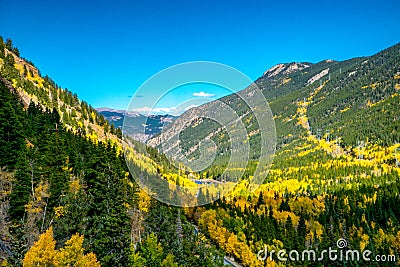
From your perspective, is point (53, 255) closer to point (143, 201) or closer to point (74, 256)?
point (74, 256)

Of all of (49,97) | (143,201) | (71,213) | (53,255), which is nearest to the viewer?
(53,255)

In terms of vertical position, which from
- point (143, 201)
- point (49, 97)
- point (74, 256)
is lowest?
point (74, 256)

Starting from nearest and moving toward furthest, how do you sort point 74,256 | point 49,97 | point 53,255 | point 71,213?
point 53,255
point 74,256
point 71,213
point 49,97

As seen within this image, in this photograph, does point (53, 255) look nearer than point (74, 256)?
Yes

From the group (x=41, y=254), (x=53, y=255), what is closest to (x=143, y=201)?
(x=53, y=255)

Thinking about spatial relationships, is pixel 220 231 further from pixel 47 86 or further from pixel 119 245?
pixel 47 86

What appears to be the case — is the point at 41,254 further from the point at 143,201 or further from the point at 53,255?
the point at 143,201

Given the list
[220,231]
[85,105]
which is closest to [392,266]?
[220,231]

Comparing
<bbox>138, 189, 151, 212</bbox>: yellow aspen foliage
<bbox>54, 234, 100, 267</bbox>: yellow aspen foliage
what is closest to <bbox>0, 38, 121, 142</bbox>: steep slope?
<bbox>138, 189, 151, 212</bbox>: yellow aspen foliage

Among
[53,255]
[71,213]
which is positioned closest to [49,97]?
[71,213]

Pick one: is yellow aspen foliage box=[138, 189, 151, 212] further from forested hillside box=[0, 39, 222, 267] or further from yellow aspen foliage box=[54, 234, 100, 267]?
yellow aspen foliage box=[54, 234, 100, 267]

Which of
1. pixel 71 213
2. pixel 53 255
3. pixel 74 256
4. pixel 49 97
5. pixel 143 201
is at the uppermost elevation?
pixel 49 97

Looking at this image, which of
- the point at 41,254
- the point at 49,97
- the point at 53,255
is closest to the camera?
the point at 41,254

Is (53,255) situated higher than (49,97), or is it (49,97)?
(49,97)
